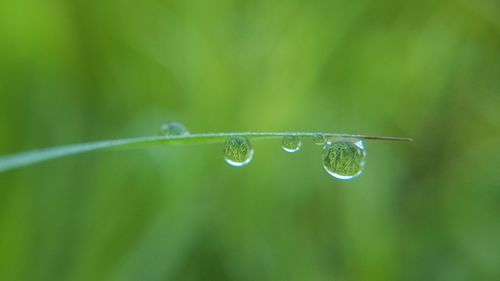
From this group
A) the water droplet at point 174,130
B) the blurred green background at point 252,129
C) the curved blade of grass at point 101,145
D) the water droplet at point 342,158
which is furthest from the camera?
the blurred green background at point 252,129

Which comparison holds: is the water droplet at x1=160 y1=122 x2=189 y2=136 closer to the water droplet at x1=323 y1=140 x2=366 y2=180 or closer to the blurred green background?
the water droplet at x1=323 y1=140 x2=366 y2=180

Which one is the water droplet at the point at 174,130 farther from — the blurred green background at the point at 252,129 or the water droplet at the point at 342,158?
the blurred green background at the point at 252,129

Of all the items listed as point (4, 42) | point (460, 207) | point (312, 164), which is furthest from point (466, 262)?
point (4, 42)

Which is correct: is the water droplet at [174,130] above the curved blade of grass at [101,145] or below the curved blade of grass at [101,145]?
above

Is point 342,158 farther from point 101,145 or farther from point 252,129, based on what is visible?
point 252,129

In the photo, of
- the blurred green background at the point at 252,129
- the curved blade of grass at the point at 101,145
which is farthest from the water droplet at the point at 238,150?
the blurred green background at the point at 252,129

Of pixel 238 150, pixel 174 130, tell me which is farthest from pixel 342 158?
pixel 174 130
